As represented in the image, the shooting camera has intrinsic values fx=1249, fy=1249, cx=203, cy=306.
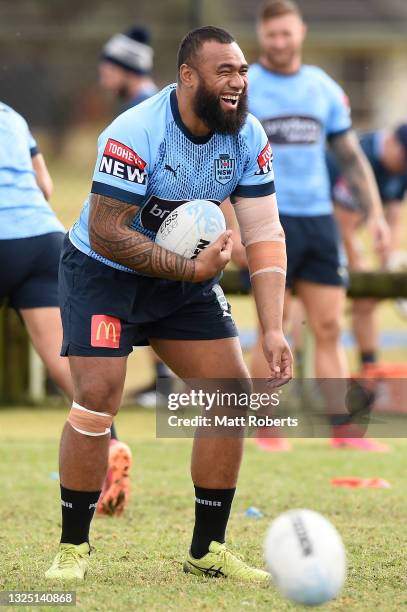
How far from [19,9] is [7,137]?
17.4m

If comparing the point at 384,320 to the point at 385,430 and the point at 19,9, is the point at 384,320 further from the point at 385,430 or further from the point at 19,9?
the point at 19,9

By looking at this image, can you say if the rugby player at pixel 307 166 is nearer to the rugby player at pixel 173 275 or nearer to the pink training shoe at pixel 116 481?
the pink training shoe at pixel 116 481

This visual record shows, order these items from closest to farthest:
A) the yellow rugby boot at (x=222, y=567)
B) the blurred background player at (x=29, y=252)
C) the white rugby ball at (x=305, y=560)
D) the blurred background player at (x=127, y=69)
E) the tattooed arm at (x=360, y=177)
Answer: the white rugby ball at (x=305, y=560) < the yellow rugby boot at (x=222, y=567) < the blurred background player at (x=29, y=252) < the tattooed arm at (x=360, y=177) < the blurred background player at (x=127, y=69)

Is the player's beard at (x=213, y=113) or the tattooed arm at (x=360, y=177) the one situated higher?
the player's beard at (x=213, y=113)

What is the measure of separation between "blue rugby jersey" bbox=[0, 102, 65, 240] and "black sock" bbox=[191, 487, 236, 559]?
1875 millimetres

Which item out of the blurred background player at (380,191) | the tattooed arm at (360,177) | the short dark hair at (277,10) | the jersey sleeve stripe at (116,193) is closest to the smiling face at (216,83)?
the jersey sleeve stripe at (116,193)

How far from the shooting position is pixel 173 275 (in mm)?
4500

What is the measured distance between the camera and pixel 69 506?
4.69 m

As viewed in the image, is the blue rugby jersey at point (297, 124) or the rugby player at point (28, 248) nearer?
the rugby player at point (28, 248)

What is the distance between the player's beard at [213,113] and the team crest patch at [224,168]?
0.11m

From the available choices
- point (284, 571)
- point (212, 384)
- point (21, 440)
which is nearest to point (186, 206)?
point (212, 384)

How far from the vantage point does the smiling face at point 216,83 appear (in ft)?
14.8

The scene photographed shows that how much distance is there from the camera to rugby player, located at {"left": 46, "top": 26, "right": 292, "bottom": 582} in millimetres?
4484

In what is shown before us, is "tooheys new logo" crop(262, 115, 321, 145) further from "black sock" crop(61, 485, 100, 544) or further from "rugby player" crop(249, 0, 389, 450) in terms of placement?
"black sock" crop(61, 485, 100, 544)
